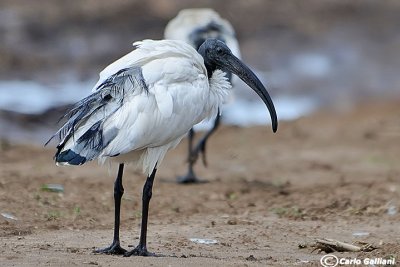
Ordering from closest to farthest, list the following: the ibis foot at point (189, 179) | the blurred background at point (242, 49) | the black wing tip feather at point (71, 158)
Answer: the black wing tip feather at point (71, 158) → the ibis foot at point (189, 179) → the blurred background at point (242, 49)

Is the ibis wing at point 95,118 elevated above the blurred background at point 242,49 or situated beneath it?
situated beneath

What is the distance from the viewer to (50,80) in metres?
18.0

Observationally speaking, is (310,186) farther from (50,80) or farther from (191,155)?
(50,80)

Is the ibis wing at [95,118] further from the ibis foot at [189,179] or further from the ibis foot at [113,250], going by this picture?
the ibis foot at [189,179]

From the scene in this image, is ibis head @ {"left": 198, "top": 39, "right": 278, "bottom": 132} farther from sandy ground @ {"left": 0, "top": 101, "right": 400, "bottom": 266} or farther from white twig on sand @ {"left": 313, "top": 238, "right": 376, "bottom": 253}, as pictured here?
sandy ground @ {"left": 0, "top": 101, "right": 400, "bottom": 266}

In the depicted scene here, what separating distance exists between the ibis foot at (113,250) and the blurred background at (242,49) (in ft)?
25.2

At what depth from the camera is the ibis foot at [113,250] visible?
7.02 meters

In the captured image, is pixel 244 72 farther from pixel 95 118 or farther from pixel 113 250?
pixel 113 250

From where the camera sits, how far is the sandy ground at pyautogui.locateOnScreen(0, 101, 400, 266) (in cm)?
718

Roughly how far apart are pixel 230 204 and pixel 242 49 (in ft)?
36.7

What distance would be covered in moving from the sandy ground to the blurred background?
294 centimetres

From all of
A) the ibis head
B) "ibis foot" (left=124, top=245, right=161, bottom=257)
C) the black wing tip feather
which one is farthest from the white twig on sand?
the black wing tip feather

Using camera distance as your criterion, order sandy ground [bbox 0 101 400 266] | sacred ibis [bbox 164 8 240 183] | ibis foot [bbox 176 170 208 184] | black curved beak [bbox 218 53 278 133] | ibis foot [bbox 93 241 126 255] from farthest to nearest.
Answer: sacred ibis [bbox 164 8 240 183]
ibis foot [bbox 176 170 208 184]
black curved beak [bbox 218 53 278 133]
sandy ground [bbox 0 101 400 266]
ibis foot [bbox 93 241 126 255]

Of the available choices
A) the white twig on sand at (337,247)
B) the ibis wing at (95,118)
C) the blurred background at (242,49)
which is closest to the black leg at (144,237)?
the ibis wing at (95,118)
